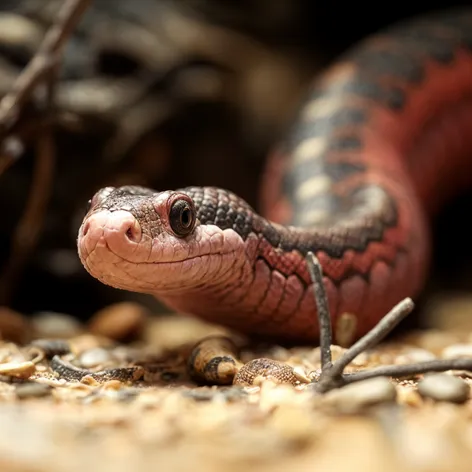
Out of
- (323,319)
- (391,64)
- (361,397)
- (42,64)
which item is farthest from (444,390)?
(391,64)

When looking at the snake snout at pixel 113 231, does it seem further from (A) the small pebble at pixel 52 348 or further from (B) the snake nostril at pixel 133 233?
(A) the small pebble at pixel 52 348

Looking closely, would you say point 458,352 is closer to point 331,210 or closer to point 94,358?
point 331,210

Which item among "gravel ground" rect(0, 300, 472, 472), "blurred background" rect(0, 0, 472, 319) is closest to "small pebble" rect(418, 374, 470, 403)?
"gravel ground" rect(0, 300, 472, 472)

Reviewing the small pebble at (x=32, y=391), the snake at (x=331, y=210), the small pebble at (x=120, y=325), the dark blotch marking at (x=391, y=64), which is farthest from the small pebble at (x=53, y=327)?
the dark blotch marking at (x=391, y=64)

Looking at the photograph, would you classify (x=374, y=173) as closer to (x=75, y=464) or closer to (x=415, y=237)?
(x=415, y=237)

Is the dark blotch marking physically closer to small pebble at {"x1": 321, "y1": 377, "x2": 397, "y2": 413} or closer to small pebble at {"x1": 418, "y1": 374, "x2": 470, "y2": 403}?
small pebble at {"x1": 418, "y1": 374, "x2": 470, "y2": 403}

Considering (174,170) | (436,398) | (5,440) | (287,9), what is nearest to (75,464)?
(5,440)
